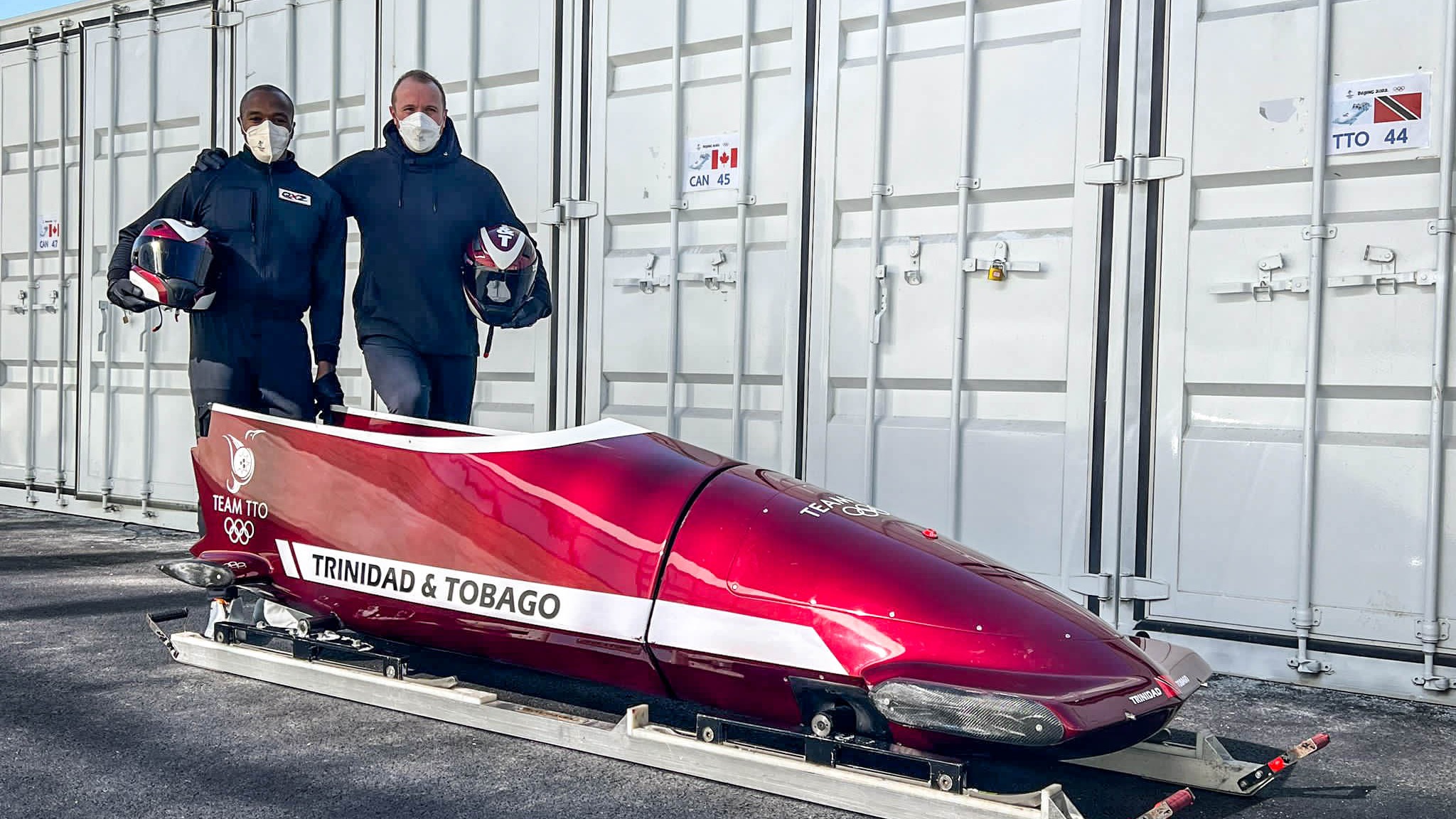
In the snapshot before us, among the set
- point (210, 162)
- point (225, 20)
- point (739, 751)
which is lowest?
point (739, 751)

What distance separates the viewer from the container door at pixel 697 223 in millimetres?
4773

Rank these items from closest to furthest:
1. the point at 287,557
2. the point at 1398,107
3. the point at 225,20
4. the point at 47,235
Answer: the point at 287,557 → the point at 1398,107 → the point at 225,20 → the point at 47,235

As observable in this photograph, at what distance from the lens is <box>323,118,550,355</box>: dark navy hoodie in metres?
4.32

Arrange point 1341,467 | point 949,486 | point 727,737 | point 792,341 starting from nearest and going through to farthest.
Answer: point 727,737 < point 1341,467 < point 949,486 < point 792,341

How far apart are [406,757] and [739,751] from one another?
0.84 metres

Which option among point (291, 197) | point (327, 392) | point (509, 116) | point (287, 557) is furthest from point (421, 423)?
point (509, 116)

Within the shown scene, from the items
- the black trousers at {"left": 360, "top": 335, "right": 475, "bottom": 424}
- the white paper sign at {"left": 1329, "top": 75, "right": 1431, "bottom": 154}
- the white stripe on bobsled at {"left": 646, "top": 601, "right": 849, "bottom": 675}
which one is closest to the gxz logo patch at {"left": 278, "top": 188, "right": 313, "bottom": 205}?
the black trousers at {"left": 360, "top": 335, "right": 475, "bottom": 424}

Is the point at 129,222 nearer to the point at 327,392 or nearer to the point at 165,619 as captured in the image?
the point at 327,392

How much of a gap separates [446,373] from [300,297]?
22.9 inches

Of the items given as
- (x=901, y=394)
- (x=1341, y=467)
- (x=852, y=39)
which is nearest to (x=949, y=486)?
(x=901, y=394)

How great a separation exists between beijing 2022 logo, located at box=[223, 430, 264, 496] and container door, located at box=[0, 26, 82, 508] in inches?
177

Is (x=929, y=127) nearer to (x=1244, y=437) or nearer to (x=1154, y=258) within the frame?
(x=1154, y=258)

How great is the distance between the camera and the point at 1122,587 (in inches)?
162

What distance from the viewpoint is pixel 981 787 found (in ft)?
7.99
